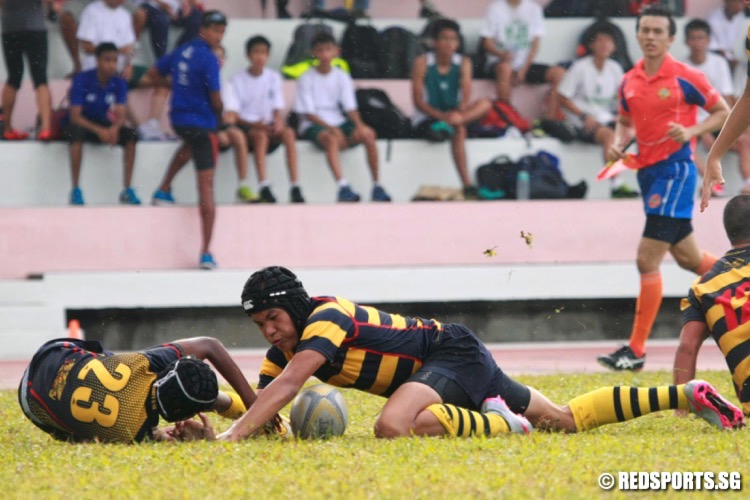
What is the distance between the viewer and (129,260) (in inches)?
540

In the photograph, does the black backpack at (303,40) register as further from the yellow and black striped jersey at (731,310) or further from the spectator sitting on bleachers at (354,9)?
the yellow and black striped jersey at (731,310)

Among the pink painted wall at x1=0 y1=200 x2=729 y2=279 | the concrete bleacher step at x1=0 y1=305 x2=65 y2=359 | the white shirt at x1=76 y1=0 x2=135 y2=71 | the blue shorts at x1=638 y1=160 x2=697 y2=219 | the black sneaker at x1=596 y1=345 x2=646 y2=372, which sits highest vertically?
the white shirt at x1=76 y1=0 x2=135 y2=71

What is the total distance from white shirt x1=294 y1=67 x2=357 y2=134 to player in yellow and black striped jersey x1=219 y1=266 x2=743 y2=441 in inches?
303

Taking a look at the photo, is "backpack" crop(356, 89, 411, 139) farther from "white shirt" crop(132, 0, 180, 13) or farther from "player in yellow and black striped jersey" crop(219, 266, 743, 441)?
"player in yellow and black striped jersey" crop(219, 266, 743, 441)

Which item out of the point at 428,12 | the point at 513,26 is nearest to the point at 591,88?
the point at 513,26

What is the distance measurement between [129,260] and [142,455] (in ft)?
25.2

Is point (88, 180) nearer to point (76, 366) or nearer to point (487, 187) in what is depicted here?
point (487, 187)

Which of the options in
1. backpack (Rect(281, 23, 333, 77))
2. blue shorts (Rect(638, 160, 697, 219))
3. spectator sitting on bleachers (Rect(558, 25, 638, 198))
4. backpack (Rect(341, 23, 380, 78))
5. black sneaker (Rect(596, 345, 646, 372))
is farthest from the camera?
backpack (Rect(341, 23, 380, 78))

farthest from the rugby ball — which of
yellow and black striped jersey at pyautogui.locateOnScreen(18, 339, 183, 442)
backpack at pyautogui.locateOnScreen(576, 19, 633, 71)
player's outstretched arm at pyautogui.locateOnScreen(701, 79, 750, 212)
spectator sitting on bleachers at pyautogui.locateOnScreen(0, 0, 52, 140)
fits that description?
backpack at pyautogui.locateOnScreen(576, 19, 633, 71)

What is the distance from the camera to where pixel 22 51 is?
14.3m

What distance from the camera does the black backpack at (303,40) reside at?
15.2 m

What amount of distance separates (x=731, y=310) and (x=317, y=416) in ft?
7.48

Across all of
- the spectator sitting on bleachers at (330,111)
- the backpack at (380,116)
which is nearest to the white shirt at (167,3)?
the spectator sitting on bleachers at (330,111)

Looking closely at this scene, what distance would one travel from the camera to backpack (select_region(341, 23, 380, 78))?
15555 millimetres
